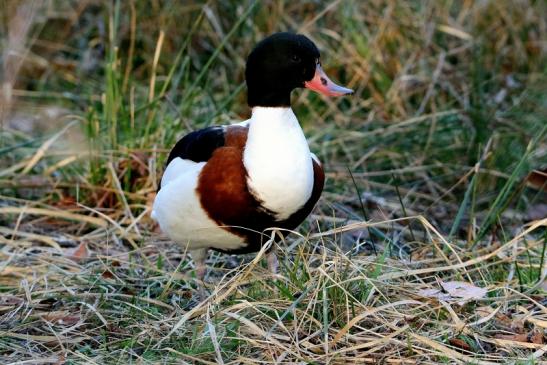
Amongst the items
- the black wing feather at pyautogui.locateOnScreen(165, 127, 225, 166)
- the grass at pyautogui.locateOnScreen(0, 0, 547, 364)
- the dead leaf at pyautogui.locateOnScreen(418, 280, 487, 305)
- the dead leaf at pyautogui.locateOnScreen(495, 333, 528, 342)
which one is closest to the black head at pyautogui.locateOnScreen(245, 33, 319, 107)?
the black wing feather at pyautogui.locateOnScreen(165, 127, 225, 166)

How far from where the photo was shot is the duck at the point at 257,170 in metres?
3.24

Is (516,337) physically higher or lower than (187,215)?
lower

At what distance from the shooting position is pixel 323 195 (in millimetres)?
4602

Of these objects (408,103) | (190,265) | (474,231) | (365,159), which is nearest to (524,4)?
(408,103)

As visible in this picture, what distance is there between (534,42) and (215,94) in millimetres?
1870

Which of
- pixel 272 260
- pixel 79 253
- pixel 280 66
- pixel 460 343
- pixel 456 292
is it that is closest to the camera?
pixel 460 343

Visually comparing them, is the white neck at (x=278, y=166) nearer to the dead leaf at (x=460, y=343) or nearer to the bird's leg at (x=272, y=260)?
the bird's leg at (x=272, y=260)

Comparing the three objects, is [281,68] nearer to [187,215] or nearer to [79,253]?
[187,215]

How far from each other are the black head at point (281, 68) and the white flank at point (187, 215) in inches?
12.6

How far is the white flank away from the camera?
3.37 metres

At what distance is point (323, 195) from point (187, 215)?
130cm

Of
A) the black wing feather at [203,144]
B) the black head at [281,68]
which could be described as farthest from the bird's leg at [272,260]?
the black head at [281,68]

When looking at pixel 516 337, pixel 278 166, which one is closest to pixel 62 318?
pixel 278 166

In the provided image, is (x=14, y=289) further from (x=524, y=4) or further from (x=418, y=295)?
(x=524, y=4)
